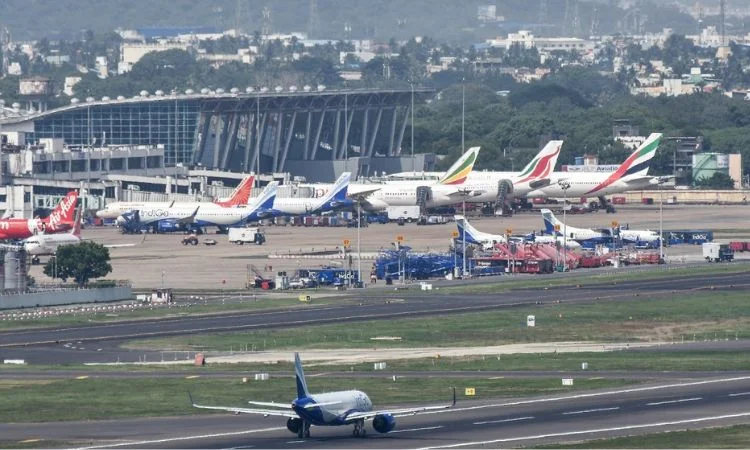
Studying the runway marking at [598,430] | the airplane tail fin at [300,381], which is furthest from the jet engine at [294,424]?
the runway marking at [598,430]

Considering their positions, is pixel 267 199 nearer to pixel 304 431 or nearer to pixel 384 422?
pixel 304 431

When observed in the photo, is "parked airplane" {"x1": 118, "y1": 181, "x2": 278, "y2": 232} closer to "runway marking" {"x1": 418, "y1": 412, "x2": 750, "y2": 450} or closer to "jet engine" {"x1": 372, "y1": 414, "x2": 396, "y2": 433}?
"runway marking" {"x1": 418, "y1": 412, "x2": 750, "y2": 450}

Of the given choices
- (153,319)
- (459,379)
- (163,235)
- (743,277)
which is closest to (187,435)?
(459,379)

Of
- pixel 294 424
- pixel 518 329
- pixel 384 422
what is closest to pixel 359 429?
pixel 384 422

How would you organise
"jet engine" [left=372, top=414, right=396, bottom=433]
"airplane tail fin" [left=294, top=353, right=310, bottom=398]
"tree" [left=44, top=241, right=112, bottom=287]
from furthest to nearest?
1. "tree" [left=44, top=241, right=112, bottom=287]
2. "jet engine" [left=372, top=414, right=396, bottom=433]
3. "airplane tail fin" [left=294, top=353, right=310, bottom=398]

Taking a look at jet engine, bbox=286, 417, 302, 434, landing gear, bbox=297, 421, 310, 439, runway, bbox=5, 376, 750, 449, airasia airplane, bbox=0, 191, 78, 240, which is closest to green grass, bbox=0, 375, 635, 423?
runway, bbox=5, 376, 750, 449

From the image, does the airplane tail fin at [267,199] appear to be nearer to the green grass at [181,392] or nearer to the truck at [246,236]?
the truck at [246,236]
